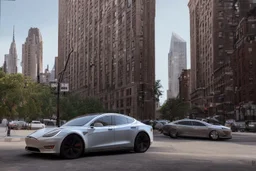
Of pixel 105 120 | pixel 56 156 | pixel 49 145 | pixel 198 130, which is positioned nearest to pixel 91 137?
pixel 105 120

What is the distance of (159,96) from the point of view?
344ft

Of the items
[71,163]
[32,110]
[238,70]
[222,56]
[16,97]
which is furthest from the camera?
[222,56]

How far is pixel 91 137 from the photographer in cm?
1113

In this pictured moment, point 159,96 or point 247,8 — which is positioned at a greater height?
point 247,8

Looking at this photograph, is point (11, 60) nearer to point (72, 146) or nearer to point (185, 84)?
point (72, 146)

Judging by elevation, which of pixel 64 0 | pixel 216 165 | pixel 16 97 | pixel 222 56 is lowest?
pixel 216 165

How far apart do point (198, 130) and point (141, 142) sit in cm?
1030

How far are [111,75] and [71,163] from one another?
324ft

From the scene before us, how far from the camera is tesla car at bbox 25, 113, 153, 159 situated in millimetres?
10430

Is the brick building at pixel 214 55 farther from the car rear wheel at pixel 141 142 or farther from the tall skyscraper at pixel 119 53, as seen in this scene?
the car rear wheel at pixel 141 142

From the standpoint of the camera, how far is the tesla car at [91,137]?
34.2ft

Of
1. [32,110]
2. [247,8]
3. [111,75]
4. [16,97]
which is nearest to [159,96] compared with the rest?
[111,75]

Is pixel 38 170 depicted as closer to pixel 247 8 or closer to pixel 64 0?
pixel 247 8

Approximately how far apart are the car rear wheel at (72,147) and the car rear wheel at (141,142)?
226cm
